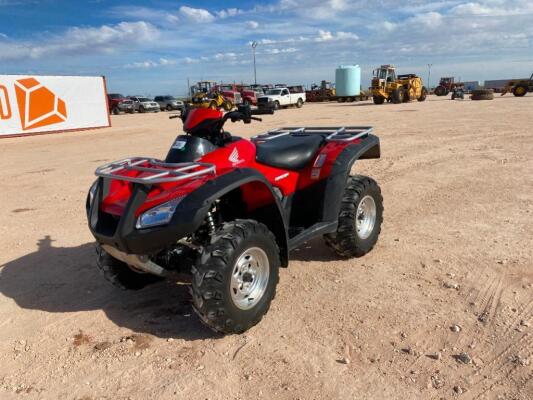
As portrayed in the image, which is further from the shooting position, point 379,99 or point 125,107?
point 125,107

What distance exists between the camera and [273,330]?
10.9 feet

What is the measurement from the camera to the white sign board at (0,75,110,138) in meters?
18.7

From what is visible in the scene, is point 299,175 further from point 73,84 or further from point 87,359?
point 73,84

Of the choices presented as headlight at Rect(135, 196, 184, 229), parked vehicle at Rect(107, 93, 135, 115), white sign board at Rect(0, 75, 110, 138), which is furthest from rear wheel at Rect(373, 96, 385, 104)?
headlight at Rect(135, 196, 184, 229)

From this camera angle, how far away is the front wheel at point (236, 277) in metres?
2.92

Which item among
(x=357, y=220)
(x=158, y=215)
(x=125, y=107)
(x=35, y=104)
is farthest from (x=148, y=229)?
(x=125, y=107)

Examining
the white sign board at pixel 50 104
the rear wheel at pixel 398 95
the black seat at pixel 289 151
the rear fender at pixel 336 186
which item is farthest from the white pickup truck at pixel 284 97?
the rear fender at pixel 336 186

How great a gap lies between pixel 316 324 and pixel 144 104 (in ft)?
128

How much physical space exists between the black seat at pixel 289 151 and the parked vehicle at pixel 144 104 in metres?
37.4

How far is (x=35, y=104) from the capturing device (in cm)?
1952

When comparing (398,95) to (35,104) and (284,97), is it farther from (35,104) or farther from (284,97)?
(35,104)

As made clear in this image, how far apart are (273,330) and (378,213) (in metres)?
2.01

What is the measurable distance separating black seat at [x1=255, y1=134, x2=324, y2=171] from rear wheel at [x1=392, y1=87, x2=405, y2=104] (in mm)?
30211

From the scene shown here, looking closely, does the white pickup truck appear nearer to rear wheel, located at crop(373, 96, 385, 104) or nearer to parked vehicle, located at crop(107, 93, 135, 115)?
rear wheel, located at crop(373, 96, 385, 104)
